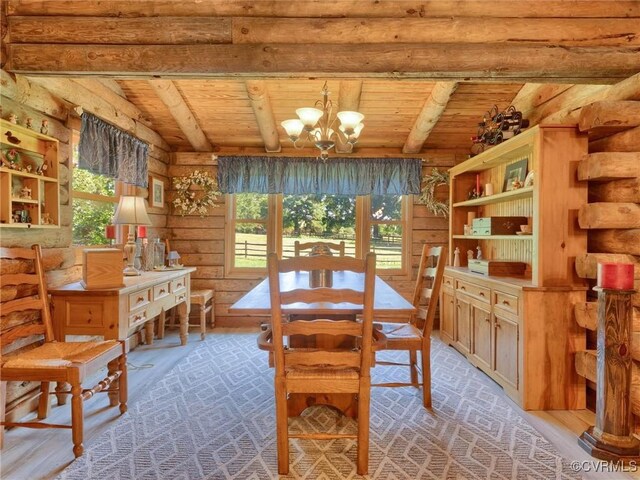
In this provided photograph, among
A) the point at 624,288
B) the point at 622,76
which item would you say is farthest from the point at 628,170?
the point at 624,288

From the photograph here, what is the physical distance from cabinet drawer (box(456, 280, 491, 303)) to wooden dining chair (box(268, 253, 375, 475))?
1764 mm

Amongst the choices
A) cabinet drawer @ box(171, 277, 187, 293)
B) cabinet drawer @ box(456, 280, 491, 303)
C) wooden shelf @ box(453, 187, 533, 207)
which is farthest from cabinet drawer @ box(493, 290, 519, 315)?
cabinet drawer @ box(171, 277, 187, 293)

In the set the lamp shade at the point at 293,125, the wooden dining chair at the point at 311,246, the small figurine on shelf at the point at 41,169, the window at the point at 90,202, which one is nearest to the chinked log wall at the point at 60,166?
the small figurine on shelf at the point at 41,169

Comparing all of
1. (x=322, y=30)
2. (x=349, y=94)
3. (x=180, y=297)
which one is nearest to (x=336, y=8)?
(x=322, y=30)

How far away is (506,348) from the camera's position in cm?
277

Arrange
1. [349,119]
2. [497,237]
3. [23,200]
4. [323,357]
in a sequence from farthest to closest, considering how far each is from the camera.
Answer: [497,237] < [349,119] < [23,200] < [323,357]

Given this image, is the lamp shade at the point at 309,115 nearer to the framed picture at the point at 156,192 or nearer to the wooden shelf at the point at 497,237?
the wooden shelf at the point at 497,237

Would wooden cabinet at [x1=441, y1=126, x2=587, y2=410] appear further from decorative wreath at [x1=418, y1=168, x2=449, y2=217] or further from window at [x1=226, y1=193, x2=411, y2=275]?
window at [x1=226, y1=193, x2=411, y2=275]

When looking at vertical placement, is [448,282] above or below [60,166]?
below

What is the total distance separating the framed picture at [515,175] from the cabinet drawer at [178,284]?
328cm

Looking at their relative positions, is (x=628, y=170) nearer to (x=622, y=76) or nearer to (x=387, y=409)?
(x=622, y=76)

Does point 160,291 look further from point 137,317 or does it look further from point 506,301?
point 506,301

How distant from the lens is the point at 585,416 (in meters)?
2.41

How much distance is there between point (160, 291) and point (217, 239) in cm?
159
